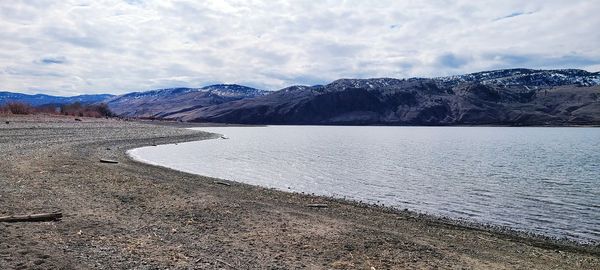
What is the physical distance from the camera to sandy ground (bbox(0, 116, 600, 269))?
9.86m

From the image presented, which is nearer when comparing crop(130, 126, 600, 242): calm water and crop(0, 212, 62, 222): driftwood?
crop(0, 212, 62, 222): driftwood

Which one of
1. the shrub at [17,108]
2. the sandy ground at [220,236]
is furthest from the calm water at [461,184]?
the shrub at [17,108]

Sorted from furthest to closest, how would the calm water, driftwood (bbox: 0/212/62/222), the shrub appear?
the shrub < the calm water < driftwood (bbox: 0/212/62/222)

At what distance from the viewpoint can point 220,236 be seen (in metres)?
12.4

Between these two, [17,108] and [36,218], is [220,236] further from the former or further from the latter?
[17,108]

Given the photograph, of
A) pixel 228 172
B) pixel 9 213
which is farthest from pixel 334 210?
pixel 228 172

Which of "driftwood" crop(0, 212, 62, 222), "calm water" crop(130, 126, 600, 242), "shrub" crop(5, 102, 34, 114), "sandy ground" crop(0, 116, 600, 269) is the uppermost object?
"shrub" crop(5, 102, 34, 114)

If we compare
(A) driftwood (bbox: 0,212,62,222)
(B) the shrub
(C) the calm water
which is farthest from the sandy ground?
(B) the shrub

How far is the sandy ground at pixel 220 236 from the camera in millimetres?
9859

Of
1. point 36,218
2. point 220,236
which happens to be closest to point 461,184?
point 220,236

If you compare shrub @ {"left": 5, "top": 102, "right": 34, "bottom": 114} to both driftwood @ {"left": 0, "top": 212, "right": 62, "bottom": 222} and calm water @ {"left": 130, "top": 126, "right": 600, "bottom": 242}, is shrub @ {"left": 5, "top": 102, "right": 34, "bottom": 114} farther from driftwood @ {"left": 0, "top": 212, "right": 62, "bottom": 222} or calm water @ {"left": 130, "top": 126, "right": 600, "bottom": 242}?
driftwood @ {"left": 0, "top": 212, "right": 62, "bottom": 222}

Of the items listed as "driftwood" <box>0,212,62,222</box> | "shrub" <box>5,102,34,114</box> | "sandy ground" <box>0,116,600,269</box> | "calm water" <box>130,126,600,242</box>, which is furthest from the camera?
"shrub" <box>5,102,34,114</box>

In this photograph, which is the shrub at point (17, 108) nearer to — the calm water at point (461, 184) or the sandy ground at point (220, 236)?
the calm water at point (461, 184)

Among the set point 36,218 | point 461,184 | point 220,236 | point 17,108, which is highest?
point 17,108
